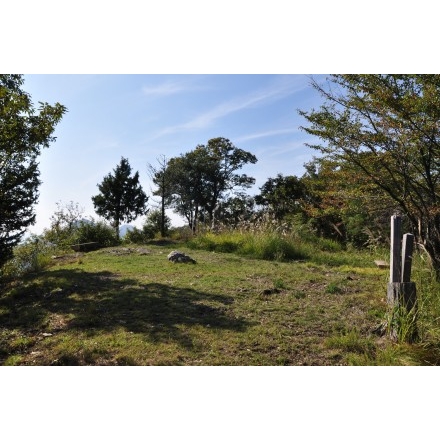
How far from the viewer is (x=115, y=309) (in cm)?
363

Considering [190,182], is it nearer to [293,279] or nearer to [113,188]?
[113,188]

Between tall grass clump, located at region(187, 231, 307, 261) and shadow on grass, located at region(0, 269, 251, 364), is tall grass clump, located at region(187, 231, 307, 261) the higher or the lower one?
the higher one

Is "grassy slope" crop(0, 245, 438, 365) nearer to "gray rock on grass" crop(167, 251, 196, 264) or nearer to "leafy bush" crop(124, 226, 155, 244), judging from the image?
"gray rock on grass" crop(167, 251, 196, 264)

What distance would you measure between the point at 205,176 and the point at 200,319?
1557cm

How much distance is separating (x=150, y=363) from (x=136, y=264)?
4.16 meters

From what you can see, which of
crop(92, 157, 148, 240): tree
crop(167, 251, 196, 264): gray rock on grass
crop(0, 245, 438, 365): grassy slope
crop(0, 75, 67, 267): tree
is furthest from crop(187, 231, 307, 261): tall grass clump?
crop(92, 157, 148, 240): tree

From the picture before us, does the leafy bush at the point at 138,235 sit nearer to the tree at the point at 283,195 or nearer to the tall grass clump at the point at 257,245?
the tall grass clump at the point at 257,245

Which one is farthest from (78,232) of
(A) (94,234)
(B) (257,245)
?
(B) (257,245)

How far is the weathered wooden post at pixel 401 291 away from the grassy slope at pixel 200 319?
16cm

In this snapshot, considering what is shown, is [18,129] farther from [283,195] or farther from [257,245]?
[283,195]

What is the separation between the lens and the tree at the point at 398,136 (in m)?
3.90

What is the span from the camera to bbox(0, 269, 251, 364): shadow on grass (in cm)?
310

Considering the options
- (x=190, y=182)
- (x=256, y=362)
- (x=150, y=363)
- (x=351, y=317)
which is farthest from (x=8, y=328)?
(x=190, y=182)

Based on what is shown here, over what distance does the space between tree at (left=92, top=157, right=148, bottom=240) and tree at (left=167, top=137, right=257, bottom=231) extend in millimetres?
2274
